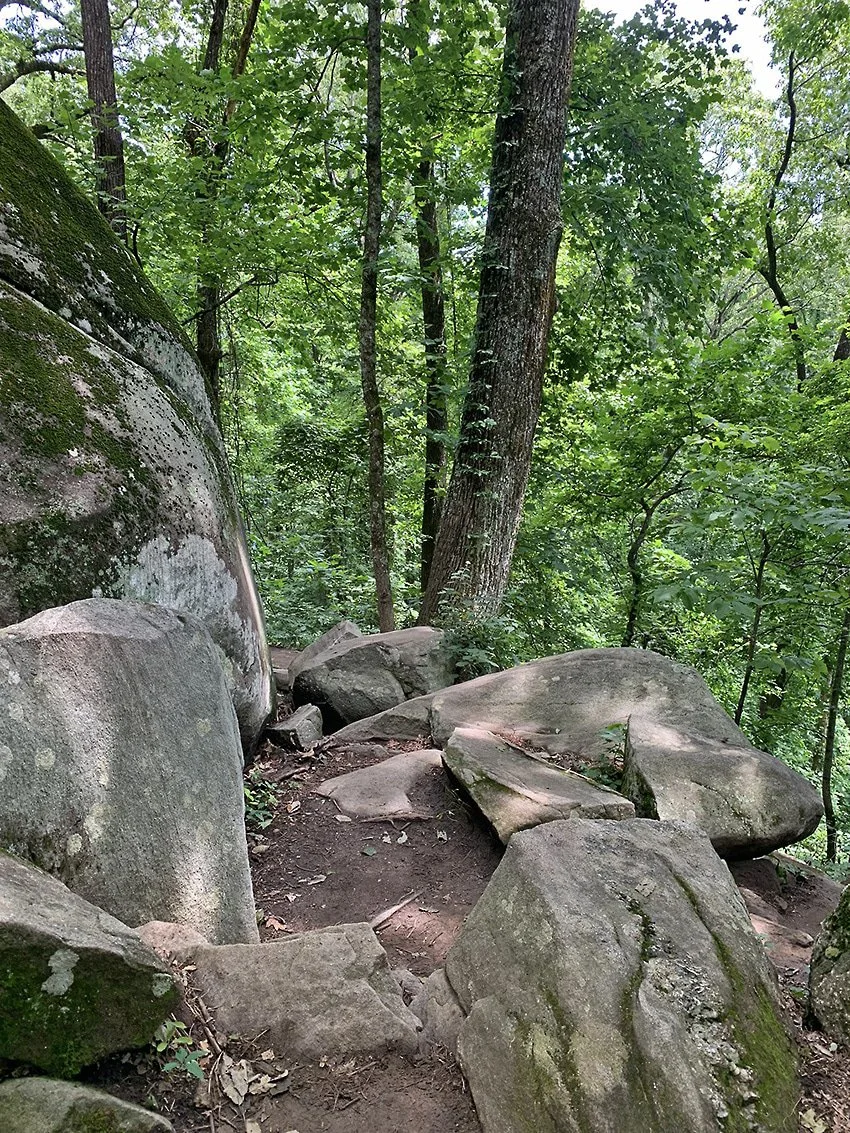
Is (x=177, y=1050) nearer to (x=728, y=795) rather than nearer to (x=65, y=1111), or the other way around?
(x=65, y=1111)

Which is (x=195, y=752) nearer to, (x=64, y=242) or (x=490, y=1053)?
(x=490, y=1053)

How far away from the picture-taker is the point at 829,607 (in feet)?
21.8

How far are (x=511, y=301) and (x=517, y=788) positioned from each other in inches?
207

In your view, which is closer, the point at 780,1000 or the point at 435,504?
the point at 780,1000

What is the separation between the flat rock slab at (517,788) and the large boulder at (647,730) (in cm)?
32

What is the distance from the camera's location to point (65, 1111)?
161 centimetres

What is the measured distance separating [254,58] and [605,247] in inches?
184

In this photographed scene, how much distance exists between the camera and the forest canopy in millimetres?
6812

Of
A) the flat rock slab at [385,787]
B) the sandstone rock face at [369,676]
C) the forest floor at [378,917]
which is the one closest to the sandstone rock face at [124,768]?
the forest floor at [378,917]

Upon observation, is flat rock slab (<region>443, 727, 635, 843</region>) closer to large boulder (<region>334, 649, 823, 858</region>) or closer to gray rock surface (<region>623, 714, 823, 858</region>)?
gray rock surface (<region>623, 714, 823, 858</region>)

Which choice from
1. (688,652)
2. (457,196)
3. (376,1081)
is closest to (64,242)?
(376,1081)

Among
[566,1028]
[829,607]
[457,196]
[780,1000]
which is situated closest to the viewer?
[566,1028]

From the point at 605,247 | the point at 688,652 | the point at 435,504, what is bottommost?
the point at 688,652

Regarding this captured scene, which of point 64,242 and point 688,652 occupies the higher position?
point 64,242
